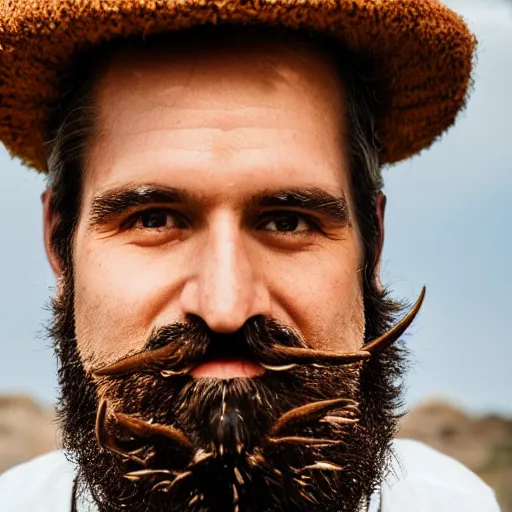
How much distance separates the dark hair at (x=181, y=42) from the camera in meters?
1.68

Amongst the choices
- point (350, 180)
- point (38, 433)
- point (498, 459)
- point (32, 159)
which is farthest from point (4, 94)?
point (38, 433)

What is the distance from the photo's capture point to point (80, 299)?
1.73m

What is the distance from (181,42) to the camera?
5.30 ft

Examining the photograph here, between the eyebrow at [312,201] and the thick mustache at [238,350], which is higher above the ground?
the eyebrow at [312,201]

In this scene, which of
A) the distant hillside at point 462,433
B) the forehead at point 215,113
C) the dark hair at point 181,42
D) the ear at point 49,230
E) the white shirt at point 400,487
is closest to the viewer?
the forehead at point 215,113

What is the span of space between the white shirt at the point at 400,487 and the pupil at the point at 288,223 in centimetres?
79

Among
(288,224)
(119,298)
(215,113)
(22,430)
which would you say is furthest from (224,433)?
(22,430)

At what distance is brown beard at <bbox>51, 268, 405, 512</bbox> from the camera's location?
1.45m

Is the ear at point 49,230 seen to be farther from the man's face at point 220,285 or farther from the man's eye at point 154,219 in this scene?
the man's eye at point 154,219

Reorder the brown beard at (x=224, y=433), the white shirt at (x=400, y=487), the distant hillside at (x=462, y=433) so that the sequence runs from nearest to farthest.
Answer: the brown beard at (x=224, y=433) → the white shirt at (x=400, y=487) → the distant hillside at (x=462, y=433)

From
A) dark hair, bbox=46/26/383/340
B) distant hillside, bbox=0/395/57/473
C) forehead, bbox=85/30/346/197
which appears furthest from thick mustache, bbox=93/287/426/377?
distant hillside, bbox=0/395/57/473

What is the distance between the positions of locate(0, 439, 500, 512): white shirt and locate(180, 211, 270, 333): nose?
2.71ft

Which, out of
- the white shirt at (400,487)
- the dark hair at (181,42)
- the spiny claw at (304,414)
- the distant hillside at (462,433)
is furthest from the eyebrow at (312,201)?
the distant hillside at (462,433)

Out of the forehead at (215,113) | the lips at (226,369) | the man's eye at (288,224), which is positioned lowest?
the lips at (226,369)
